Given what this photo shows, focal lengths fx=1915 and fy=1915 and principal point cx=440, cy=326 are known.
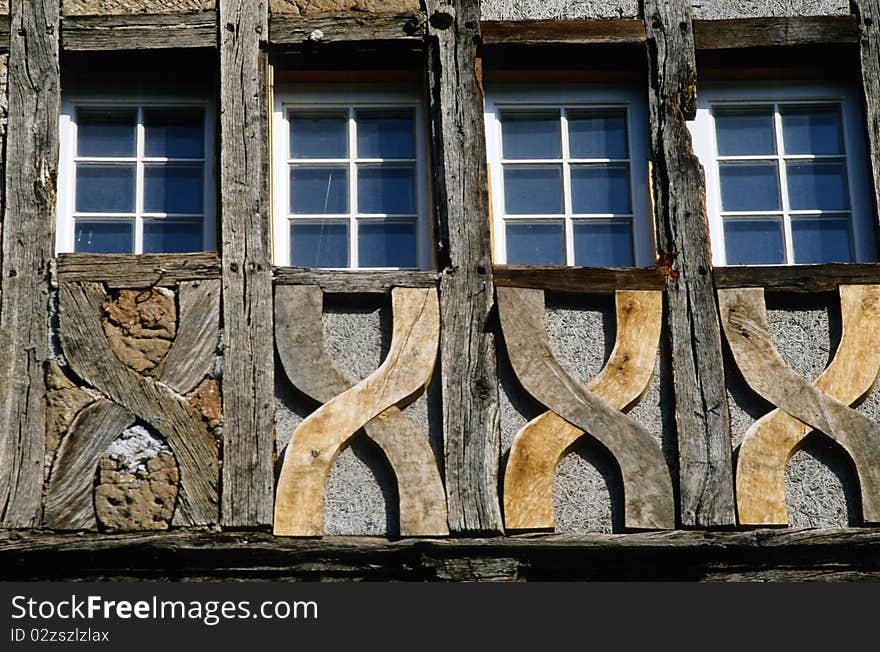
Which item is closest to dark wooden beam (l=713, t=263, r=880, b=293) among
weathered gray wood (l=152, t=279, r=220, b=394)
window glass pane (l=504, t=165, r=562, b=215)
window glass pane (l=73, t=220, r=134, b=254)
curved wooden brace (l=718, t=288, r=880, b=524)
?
curved wooden brace (l=718, t=288, r=880, b=524)

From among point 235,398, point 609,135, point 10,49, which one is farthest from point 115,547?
point 609,135

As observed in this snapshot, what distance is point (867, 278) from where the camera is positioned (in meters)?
7.64

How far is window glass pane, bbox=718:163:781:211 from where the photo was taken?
8008mm

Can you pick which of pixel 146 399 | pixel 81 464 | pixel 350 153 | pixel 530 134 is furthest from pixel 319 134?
pixel 81 464

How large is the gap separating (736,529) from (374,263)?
1.83 meters

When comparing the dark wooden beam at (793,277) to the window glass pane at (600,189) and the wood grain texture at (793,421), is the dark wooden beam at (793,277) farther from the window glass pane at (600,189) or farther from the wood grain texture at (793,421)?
the window glass pane at (600,189)

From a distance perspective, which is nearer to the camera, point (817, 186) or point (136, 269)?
point (136, 269)

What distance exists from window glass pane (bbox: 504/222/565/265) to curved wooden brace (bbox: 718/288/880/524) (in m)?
0.73

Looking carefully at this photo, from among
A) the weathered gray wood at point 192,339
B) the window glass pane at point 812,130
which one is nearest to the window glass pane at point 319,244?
the weathered gray wood at point 192,339

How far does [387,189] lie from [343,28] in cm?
70

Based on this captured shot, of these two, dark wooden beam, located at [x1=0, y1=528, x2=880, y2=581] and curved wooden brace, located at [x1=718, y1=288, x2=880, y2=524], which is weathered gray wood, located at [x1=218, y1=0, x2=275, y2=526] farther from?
curved wooden brace, located at [x1=718, y1=288, x2=880, y2=524]

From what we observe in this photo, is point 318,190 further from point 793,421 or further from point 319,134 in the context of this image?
point 793,421

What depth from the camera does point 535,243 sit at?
7.90 m

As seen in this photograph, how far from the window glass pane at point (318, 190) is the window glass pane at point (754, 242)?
5.26ft
